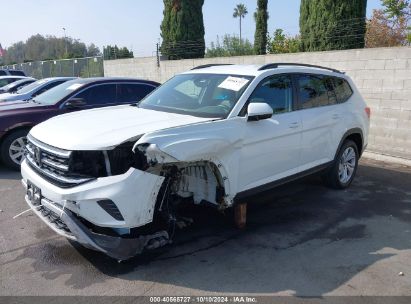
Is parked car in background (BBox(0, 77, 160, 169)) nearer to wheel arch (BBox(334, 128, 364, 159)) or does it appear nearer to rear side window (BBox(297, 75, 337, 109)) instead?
rear side window (BBox(297, 75, 337, 109))

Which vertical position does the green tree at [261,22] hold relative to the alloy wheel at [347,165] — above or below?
above

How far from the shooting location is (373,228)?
187 inches

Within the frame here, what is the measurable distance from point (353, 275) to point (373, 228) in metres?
1.28

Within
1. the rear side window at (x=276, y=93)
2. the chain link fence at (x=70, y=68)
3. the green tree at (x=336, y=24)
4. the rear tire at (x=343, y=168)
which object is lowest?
the rear tire at (x=343, y=168)

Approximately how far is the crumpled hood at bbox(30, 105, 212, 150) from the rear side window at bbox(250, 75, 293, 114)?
2.71ft

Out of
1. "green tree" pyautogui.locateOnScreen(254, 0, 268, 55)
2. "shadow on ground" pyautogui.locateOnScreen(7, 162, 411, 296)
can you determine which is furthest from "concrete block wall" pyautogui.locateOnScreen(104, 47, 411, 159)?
"green tree" pyautogui.locateOnScreen(254, 0, 268, 55)

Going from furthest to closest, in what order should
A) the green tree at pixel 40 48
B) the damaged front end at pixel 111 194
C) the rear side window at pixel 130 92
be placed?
the green tree at pixel 40 48 → the rear side window at pixel 130 92 → the damaged front end at pixel 111 194

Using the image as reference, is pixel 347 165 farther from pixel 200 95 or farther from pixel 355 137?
pixel 200 95

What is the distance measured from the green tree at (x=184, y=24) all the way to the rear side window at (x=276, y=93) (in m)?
12.6

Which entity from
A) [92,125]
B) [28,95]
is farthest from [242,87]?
[28,95]

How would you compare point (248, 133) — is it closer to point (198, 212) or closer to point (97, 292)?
point (198, 212)

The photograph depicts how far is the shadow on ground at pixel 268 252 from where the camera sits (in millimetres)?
3551

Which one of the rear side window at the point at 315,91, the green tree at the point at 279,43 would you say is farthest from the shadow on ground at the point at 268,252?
the green tree at the point at 279,43

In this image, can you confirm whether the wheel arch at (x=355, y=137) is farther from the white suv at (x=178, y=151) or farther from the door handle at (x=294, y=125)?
the door handle at (x=294, y=125)
